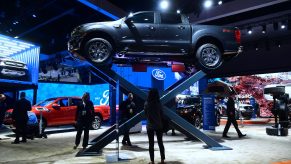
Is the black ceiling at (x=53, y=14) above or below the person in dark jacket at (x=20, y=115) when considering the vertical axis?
above

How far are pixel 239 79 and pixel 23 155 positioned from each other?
2190cm

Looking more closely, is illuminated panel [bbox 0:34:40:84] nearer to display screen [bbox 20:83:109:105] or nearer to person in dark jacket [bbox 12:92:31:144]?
display screen [bbox 20:83:109:105]

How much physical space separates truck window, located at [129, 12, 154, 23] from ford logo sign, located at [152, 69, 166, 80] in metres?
9.31

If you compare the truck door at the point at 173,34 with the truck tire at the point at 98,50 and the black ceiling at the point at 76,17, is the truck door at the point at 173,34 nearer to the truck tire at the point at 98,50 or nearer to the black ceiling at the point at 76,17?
the truck tire at the point at 98,50

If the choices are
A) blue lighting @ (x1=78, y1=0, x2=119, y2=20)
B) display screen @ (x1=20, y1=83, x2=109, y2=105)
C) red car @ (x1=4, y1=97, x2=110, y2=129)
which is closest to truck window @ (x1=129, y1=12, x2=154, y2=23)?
red car @ (x1=4, y1=97, x2=110, y2=129)

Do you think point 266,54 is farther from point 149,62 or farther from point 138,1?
point 149,62

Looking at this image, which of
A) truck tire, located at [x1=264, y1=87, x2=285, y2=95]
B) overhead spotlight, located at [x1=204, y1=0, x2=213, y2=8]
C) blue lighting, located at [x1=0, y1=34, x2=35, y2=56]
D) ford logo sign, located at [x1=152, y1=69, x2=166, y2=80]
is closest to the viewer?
truck tire, located at [x1=264, y1=87, x2=285, y2=95]

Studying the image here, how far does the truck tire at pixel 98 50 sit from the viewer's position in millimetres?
6660

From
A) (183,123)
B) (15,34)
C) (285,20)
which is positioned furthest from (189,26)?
(15,34)

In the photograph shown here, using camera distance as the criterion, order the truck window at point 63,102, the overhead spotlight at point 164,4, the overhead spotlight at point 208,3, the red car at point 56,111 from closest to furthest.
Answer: the red car at point 56,111, the truck window at point 63,102, the overhead spotlight at point 208,3, the overhead spotlight at point 164,4

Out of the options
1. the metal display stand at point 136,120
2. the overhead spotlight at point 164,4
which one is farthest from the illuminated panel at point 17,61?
the metal display stand at point 136,120

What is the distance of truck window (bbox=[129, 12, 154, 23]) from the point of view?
7008 millimetres

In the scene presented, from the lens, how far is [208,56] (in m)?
7.19

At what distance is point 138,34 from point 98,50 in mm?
1125
